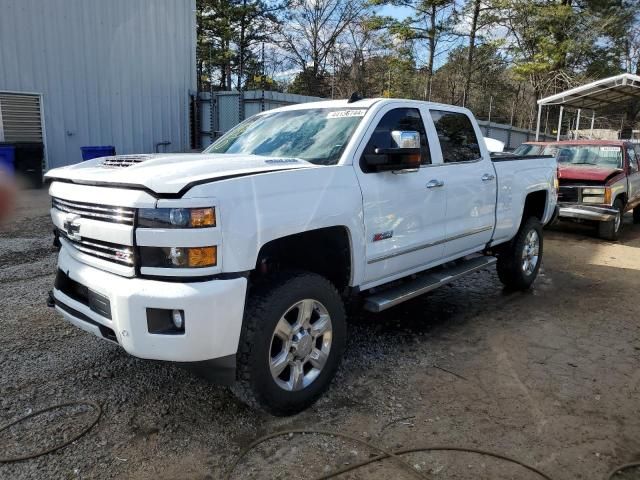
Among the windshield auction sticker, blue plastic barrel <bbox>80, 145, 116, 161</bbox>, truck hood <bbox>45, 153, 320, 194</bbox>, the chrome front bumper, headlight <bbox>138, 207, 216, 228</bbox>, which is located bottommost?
the chrome front bumper

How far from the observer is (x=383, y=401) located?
10.9 feet

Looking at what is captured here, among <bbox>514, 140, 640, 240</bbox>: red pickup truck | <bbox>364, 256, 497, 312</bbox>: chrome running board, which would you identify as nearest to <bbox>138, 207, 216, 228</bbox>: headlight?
<bbox>364, 256, 497, 312</bbox>: chrome running board

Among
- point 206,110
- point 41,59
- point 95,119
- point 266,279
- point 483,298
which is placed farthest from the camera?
point 206,110

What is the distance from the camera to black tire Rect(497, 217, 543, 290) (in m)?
5.64

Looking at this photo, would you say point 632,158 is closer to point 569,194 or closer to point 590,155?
point 590,155

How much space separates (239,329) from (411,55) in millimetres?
25639

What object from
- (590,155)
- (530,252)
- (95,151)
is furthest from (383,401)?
(95,151)

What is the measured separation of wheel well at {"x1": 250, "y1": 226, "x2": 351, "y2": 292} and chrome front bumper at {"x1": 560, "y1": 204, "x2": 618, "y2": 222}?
7271 millimetres

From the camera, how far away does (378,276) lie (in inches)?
146

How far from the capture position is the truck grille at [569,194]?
9.50 m

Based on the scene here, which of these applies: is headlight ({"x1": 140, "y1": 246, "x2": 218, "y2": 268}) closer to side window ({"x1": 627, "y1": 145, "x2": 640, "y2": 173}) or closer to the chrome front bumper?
the chrome front bumper

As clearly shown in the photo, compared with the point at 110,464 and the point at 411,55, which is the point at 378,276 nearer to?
the point at 110,464

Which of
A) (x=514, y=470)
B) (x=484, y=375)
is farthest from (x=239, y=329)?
(x=484, y=375)

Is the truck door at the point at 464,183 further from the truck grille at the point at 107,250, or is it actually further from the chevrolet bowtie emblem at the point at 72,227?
the chevrolet bowtie emblem at the point at 72,227
